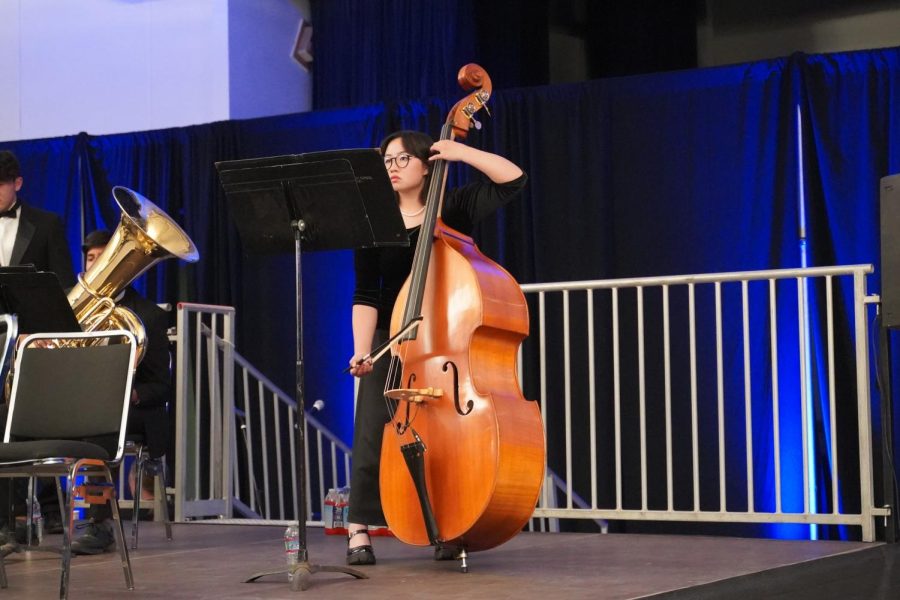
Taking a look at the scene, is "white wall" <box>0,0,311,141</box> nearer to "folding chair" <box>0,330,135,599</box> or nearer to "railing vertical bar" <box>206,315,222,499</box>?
"railing vertical bar" <box>206,315,222,499</box>

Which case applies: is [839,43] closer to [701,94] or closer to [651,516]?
[701,94]

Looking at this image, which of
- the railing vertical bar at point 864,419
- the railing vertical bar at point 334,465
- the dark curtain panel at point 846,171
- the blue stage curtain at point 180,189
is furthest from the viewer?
the blue stage curtain at point 180,189

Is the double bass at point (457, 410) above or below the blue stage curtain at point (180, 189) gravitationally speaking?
below

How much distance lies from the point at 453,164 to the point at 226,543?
10.4 ft

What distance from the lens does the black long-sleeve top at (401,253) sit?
3678 mm

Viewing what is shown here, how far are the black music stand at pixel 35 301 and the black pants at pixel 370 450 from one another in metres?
1.05

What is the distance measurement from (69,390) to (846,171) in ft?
14.3

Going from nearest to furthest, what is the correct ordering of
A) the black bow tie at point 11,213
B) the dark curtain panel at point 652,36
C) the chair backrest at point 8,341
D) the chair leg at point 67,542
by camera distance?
the chair leg at point 67,542, the chair backrest at point 8,341, the black bow tie at point 11,213, the dark curtain panel at point 652,36

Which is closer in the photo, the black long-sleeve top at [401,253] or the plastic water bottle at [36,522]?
the black long-sleeve top at [401,253]

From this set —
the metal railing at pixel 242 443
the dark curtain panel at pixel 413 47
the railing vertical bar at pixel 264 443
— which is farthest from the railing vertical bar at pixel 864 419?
the dark curtain panel at pixel 413 47

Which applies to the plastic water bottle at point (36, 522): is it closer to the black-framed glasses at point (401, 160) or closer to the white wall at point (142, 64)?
the black-framed glasses at point (401, 160)

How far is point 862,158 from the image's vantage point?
6.46m

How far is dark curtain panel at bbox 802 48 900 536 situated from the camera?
6.40 meters

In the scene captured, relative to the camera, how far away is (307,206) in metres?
3.30
